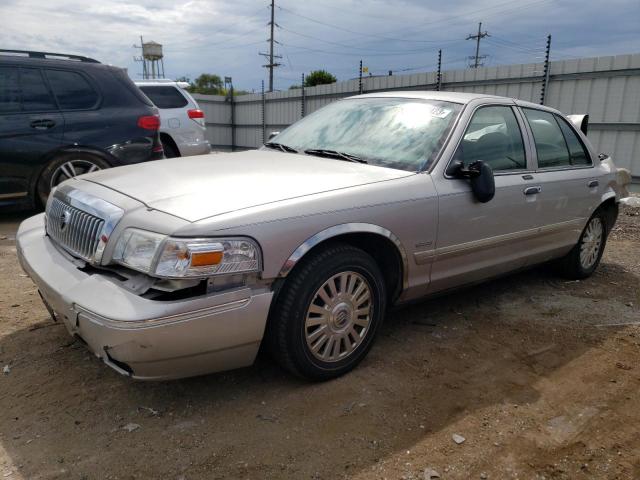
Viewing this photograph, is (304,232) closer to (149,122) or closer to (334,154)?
(334,154)

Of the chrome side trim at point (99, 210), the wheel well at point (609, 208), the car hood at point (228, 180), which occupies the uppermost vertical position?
the car hood at point (228, 180)

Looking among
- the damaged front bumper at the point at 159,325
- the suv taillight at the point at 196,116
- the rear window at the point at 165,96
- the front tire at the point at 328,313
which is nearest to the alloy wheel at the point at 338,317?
the front tire at the point at 328,313

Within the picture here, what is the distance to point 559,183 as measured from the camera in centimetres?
411

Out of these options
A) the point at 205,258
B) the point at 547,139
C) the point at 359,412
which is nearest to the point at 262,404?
the point at 359,412

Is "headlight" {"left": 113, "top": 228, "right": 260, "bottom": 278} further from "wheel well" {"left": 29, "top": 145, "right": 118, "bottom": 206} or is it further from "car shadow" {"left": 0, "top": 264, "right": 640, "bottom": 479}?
"wheel well" {"left": 29, "top": 145, "right": 118, "bottom": 206}

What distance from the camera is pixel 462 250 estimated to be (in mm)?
3371

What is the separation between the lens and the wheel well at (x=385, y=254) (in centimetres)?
288

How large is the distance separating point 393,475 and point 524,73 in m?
10.4

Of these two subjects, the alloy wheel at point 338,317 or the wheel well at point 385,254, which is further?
the wheel well at point 385,254

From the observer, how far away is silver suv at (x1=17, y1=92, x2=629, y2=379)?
2283 millimetres

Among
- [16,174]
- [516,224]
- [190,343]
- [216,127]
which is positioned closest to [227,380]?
[190,343]

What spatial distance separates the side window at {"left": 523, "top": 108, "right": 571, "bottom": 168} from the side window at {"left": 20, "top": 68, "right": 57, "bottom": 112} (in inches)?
196

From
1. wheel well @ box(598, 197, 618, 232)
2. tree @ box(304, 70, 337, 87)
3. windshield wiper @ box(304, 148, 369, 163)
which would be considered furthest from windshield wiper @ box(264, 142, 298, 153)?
tree @ box(304, 70, 337, 87)

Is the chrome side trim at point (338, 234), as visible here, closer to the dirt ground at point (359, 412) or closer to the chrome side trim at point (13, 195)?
the dirt ground at point (359, 412)
